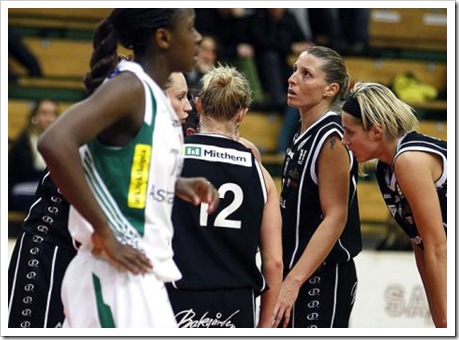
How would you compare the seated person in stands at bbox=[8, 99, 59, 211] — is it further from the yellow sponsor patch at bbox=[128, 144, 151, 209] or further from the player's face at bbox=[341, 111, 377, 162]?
the yellow sponsor patch at bbox=[128, 144, 151, 209]

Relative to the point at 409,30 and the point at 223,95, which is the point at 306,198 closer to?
the point at 223,95

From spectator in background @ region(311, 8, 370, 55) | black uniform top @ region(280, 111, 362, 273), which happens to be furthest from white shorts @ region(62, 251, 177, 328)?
spectator in background @ region(311, 8, 370, 55)

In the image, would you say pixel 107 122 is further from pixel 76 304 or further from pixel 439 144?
pixel 439 144

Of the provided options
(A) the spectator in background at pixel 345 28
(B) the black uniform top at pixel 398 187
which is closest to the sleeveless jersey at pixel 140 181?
(B) the black uniform top at pixel 398 187

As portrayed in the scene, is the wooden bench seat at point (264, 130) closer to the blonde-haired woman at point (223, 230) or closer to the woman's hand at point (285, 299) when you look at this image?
the woman's hand at point (285, 299)

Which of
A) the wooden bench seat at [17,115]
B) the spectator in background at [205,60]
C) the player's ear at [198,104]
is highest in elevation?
the spectator in background at [205,60]

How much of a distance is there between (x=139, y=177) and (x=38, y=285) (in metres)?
1.86

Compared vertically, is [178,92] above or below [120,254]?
above

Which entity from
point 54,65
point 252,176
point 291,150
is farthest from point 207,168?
point 54,65

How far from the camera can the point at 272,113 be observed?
1115 cm

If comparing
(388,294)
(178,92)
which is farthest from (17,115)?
(178,92)

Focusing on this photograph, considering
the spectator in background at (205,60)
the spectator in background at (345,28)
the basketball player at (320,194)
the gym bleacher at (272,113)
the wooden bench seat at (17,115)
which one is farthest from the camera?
the spectator in background at (345,28)

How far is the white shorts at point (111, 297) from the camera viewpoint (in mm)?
3465

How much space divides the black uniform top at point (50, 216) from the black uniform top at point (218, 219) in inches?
23.8
